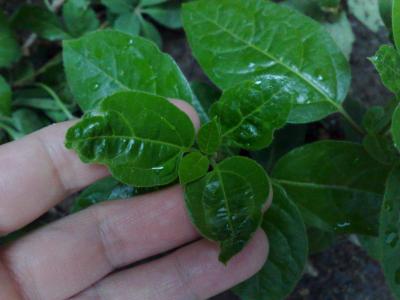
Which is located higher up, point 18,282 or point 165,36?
point 165,36

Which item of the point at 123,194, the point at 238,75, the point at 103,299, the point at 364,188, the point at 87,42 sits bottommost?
the point at 103,299

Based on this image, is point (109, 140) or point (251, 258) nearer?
point (109, 140)

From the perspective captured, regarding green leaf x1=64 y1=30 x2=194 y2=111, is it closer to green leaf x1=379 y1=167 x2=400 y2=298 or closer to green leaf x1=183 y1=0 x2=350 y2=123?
green leaf x1=183 y1=0 x2=350 y2=123

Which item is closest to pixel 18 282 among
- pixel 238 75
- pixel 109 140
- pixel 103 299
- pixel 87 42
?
pixel 103 299

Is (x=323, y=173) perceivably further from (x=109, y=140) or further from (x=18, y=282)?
(x=18, y=282)

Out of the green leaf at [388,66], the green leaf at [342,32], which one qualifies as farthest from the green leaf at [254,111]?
the green leaf at [342,32]

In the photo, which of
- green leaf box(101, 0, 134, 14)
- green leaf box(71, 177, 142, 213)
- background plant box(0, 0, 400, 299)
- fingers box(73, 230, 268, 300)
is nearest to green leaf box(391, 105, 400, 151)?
background plant box(0, 0, 400, 299)

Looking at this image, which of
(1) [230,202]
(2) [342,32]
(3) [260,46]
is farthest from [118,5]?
(1) [230,202]
